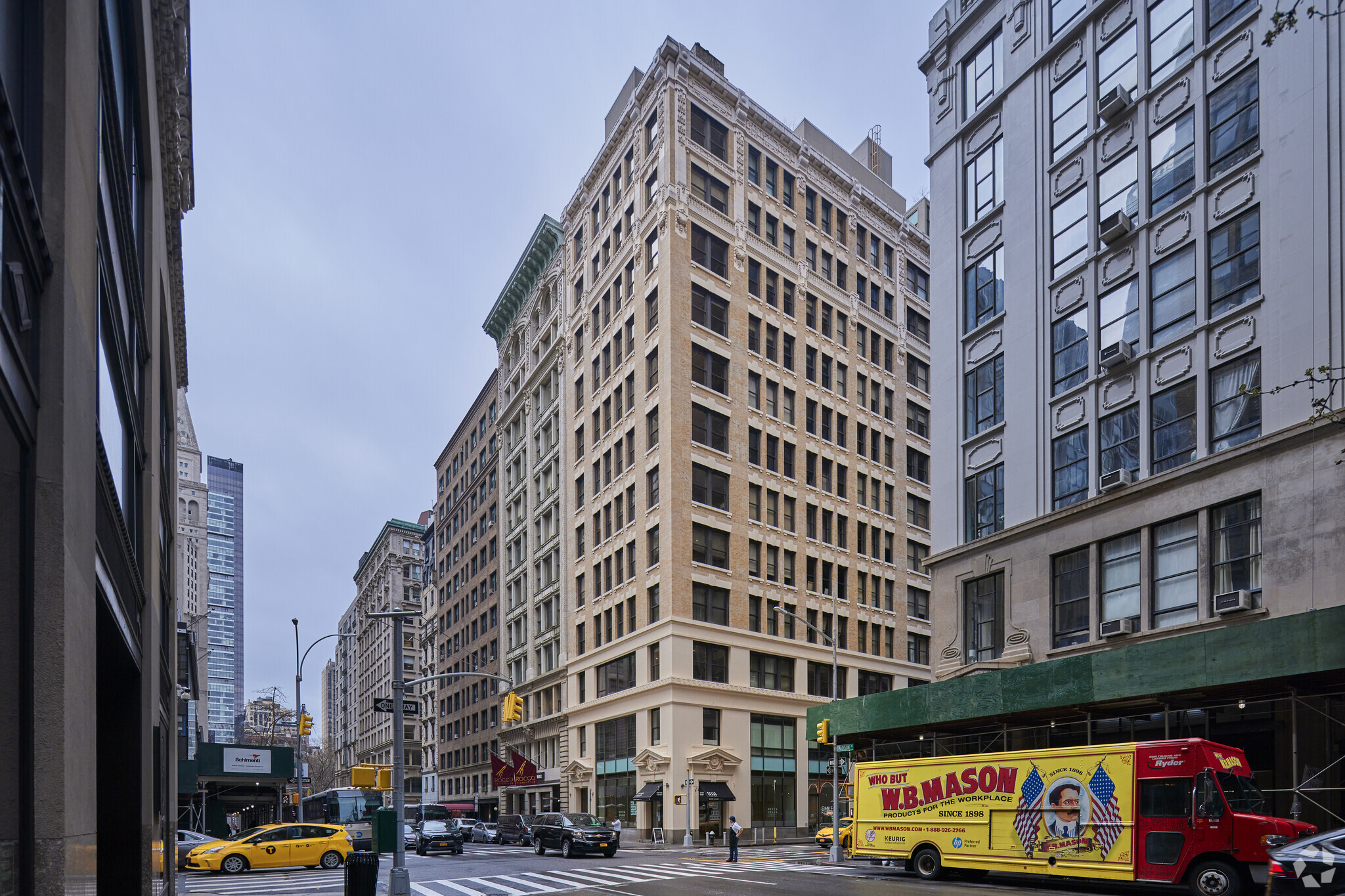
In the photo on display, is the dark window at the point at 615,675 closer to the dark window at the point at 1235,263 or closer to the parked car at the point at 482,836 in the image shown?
the parked car at the point at 482,836

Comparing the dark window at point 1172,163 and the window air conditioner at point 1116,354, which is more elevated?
the dark window at point 1172,163

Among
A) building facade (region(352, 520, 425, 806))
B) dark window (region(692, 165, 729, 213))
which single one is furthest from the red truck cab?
building facade (region(352, 520, 425, 806))

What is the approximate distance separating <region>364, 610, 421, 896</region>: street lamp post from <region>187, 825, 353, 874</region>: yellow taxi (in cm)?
1389

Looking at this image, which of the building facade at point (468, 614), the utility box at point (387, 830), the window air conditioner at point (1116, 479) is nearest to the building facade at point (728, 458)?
the window air conditioner at point (1116, 479)

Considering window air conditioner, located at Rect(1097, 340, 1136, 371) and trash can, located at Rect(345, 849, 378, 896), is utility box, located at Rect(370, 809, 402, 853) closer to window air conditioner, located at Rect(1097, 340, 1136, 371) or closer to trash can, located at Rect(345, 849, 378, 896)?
trash can, located at Rect(345, 849, 378, 896)

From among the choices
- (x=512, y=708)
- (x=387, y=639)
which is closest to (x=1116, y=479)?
(x=512, y=708)

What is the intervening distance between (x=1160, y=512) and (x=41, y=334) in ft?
87.9

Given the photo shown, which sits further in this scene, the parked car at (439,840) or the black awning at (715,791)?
the black awning at (715,791)

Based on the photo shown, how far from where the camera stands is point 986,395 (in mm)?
34656

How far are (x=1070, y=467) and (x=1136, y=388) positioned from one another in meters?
3.30

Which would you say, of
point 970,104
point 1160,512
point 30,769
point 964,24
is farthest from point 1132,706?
point 30,769

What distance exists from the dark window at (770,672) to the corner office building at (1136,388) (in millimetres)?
17130

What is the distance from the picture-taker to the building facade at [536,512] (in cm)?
6762

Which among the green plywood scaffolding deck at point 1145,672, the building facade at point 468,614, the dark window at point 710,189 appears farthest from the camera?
the building facade at point 468,614
